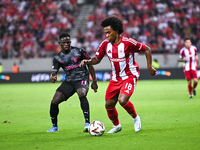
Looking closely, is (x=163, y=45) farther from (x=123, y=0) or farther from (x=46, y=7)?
(x=46, y=7)

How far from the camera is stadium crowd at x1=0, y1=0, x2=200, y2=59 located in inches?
1070

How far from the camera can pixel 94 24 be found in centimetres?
2975

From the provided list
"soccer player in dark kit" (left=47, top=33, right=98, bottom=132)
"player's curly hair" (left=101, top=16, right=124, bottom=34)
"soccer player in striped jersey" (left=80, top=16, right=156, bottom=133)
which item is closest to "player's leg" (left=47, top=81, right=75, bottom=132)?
"soccer player in dark kit" (left=47, top=33, right=98, bottom=132)

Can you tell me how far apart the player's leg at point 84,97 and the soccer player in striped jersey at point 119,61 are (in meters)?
0.61

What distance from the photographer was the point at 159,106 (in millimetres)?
12102

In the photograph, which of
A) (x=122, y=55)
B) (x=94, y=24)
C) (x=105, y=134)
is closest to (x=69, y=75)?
(x=122, y=55)

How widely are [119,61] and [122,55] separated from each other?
0.13 metres

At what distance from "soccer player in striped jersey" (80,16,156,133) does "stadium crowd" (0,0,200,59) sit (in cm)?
2001

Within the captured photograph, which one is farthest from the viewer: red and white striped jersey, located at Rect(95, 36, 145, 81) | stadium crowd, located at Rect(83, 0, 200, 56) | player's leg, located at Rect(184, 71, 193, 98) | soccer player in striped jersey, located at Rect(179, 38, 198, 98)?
stadium crowd, located at Rect(83, 0, 200, 56)

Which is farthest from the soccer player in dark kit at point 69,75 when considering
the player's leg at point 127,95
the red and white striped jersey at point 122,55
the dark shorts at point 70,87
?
the player's leg at point 127,95

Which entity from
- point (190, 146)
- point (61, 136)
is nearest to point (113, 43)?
point (61, 136)

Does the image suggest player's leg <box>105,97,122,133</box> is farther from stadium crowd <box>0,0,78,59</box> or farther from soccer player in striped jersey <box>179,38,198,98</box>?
stadium crowd <box>0,0,78,59</box>

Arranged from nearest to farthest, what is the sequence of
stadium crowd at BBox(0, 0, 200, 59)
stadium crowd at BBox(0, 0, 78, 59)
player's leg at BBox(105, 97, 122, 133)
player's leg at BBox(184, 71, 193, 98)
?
1. player's leg at BBox(105, 97, 122, 133)
2. player's leg at BBox(184, 71, 193, 98)
3. stadium crowd at BBox(0, 0, 200, 59)
4. stadium crowd at BBox(0, 0, 78, 59)

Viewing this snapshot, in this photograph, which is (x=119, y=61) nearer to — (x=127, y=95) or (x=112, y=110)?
(x=127, y=95)
